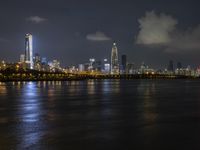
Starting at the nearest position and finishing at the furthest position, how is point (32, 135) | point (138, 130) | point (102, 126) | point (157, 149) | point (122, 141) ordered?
point (157, 149), point (122, 141), point (32, 135), point (138, 130), point (102, 126)

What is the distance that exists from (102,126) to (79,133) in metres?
3.00

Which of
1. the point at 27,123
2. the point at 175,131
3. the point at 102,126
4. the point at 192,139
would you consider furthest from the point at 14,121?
the point at 192,139

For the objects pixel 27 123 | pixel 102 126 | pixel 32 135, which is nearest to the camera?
pixel 32 135

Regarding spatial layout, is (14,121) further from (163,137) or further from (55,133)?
(163,137)

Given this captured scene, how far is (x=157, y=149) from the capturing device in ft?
51.3

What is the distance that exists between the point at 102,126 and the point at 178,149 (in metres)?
7.35

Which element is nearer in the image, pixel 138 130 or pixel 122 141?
pixel 122 141

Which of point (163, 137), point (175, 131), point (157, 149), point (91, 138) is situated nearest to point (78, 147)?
point (91, 138)

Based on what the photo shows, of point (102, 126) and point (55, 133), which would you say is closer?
point (55, 133)

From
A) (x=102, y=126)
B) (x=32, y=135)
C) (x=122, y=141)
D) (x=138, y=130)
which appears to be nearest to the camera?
(x=122, y=141)

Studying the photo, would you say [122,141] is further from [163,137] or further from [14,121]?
[14,121]

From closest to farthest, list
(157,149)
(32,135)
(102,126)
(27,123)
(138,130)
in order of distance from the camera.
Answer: (157,149), (32,135), (138,130), (102,126), (27,123)

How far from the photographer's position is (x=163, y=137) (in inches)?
720

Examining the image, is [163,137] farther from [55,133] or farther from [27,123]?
[27,123]
